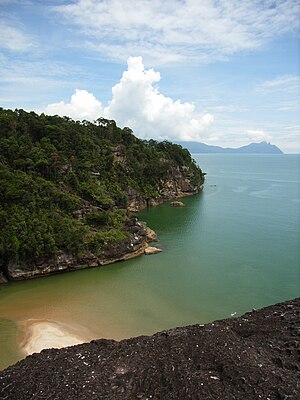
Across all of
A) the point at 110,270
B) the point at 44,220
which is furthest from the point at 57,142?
the point at 110,270

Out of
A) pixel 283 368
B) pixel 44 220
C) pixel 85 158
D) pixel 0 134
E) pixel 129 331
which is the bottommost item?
pixel 129 331

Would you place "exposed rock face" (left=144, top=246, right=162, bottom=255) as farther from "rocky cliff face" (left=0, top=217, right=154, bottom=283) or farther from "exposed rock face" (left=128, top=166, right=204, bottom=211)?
"exposed rock face" (left=128, top=166, right=204, bottom=211)

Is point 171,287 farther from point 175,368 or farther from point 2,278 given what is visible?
point 175,368

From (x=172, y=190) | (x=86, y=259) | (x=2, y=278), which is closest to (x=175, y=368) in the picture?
(x=86, y=259)

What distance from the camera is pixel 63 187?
106 ft

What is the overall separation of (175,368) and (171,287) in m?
12.7

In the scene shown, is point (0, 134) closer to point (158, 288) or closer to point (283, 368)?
point (158, 288)

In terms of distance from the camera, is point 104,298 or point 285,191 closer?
point 104,298

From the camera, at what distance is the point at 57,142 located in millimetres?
38656

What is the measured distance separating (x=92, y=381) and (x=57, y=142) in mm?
31952

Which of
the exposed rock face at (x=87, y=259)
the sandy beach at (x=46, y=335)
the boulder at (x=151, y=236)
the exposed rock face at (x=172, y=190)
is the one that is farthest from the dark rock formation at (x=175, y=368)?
the exposed rock face at (x=172, y=190)

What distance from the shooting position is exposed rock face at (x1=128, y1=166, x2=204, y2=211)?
4803cm

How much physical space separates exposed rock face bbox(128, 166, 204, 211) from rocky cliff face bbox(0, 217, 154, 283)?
15873 mm

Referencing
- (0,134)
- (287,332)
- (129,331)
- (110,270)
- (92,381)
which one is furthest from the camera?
(0,134)
